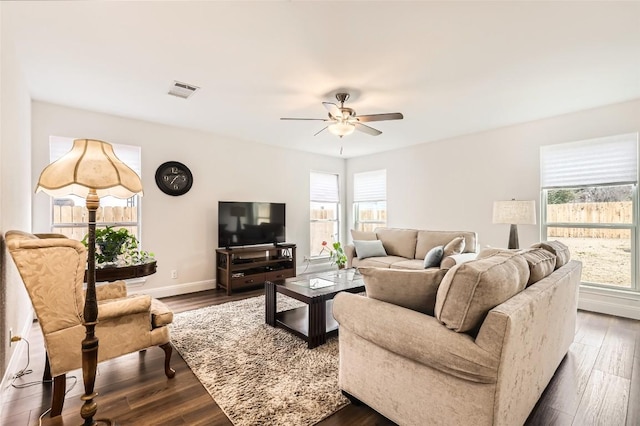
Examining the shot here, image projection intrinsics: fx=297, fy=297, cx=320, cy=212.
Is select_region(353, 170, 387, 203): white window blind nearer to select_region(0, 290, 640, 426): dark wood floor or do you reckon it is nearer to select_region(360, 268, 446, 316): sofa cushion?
select_region(0, 290, 640, 426): dark wood floor

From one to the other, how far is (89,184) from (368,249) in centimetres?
398

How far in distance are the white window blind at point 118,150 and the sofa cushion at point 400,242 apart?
13.0 feet

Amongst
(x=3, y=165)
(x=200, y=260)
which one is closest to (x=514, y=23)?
(x=3, y=165)

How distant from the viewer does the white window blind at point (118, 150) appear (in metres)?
3.60

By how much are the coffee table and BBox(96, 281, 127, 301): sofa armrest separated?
1.33 metres

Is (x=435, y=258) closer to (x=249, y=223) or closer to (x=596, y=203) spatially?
(x=596, y=203)

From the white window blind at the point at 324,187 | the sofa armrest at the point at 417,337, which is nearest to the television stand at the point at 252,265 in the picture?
the white window blind at the point at 324,187

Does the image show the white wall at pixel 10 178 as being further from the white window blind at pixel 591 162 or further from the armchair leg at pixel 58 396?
the white window blind at pixel 591 162

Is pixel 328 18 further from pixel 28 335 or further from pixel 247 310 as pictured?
pixel 28 335

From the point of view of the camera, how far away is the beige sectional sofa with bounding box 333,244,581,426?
4.27 ft

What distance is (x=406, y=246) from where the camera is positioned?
195 inches

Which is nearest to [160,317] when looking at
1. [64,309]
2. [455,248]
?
[64,309]

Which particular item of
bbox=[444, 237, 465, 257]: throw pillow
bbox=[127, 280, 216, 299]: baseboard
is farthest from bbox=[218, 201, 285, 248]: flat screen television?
bbox=[444, 237, 465, 257]: throw pillow

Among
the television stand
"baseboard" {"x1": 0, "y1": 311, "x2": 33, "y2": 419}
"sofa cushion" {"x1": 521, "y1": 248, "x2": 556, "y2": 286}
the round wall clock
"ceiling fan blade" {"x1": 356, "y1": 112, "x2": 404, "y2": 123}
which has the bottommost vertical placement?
"baseboard" {"x1": 0, "y1": 311, "x2": 33, "y2": 419}
